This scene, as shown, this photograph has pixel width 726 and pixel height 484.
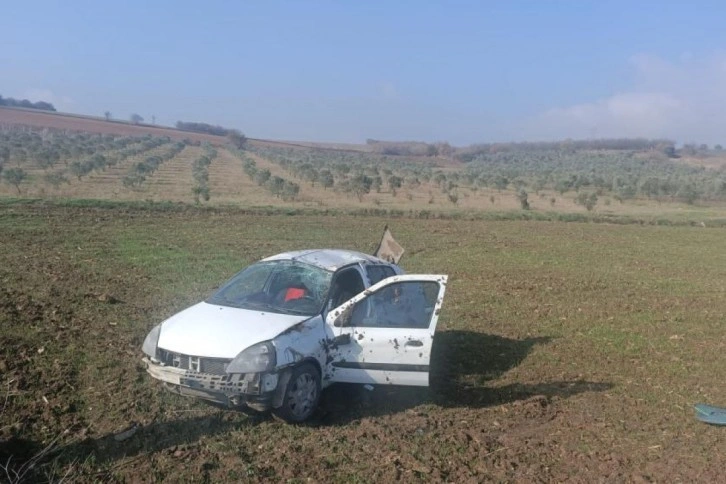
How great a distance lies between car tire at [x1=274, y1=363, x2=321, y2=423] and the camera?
629 centimetres

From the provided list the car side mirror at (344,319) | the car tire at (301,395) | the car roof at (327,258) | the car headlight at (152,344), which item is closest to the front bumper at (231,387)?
the car tire at (301,395)

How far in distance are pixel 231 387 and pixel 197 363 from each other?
431 mm

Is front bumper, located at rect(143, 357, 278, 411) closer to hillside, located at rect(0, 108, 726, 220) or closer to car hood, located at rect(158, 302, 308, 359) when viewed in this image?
car hood, located at rect(158, 302, 308, 359)

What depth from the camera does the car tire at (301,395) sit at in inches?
247

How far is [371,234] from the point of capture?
76.8 ft

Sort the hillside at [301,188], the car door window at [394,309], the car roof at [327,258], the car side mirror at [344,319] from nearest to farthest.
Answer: the car side mirror at [344,319] < the car door window at [394,309] < the car roof at [327,258] < the hillside at [301,188]

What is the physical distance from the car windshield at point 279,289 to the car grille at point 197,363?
3.22 ft

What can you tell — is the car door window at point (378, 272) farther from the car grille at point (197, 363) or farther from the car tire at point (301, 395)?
the car grille at point (197, 363)

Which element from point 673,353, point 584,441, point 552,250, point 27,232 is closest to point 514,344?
point 673,353

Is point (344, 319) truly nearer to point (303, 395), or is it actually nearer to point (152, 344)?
point (303, 395)

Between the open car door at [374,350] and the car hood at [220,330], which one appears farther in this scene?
the open car door at [374,350]

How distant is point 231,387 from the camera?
6086 millimetres

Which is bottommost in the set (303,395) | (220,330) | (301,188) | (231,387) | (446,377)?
(301,188)

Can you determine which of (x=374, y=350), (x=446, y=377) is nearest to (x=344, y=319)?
(x=374, y=350)
